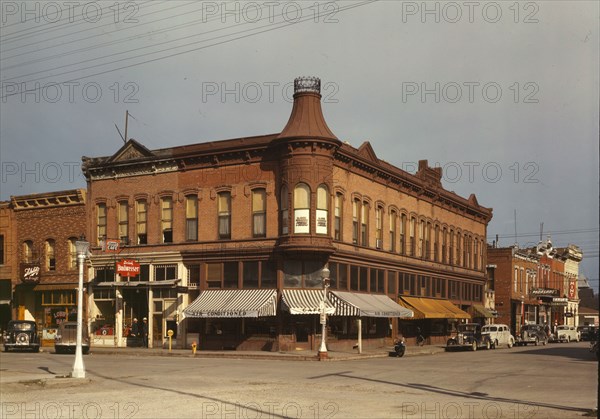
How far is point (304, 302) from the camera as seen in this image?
137 feet

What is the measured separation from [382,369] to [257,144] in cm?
1855

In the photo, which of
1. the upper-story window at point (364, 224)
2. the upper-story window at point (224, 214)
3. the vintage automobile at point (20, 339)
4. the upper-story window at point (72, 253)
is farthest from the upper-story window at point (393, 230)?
the vintage automobile at point (20, 339)

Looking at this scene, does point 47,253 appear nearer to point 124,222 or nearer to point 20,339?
point 124,222

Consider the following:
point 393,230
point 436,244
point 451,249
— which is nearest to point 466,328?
point 393,230

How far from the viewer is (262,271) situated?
43844 millimetres

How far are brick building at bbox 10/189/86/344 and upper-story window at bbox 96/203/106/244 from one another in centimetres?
116

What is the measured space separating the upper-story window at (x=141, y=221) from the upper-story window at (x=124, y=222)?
34.6 inches

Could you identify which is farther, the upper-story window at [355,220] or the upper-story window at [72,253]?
the upper-story window at [72,253]

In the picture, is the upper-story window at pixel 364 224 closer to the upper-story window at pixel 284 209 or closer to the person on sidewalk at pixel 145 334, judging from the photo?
the upper-story window at pixel 284 209

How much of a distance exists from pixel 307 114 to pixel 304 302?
35.3 ft

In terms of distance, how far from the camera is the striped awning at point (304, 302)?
4097 centimetres

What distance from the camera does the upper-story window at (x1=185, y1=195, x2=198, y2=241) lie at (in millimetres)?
46938

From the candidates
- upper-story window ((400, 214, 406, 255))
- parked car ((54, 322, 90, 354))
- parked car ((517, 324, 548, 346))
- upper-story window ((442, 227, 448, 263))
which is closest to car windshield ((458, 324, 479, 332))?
upper-story window ((400, 214, 406, 255))

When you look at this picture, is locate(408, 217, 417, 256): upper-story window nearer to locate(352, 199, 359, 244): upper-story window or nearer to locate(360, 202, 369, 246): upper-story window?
locate(360, 202, 369, 246): upper-story window
